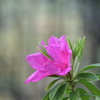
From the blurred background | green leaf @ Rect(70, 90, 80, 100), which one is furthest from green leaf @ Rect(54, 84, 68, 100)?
the blurred background

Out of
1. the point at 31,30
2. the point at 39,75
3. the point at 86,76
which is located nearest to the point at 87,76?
the point at 86,76

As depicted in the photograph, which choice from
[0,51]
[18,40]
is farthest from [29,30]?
[0,51]

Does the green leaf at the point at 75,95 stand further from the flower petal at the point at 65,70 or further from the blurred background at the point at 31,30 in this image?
the blurred background at the point at 31,30

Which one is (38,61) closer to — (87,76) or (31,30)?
(87,76)

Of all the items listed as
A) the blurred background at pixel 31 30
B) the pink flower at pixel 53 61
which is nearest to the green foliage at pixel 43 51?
the pink flower at pixel 53 61

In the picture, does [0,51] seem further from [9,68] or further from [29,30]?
[29,30]

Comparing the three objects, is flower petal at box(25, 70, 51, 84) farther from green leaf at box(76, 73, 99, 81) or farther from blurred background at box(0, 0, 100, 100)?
blurred background at box(0, 0, 100, 100)
